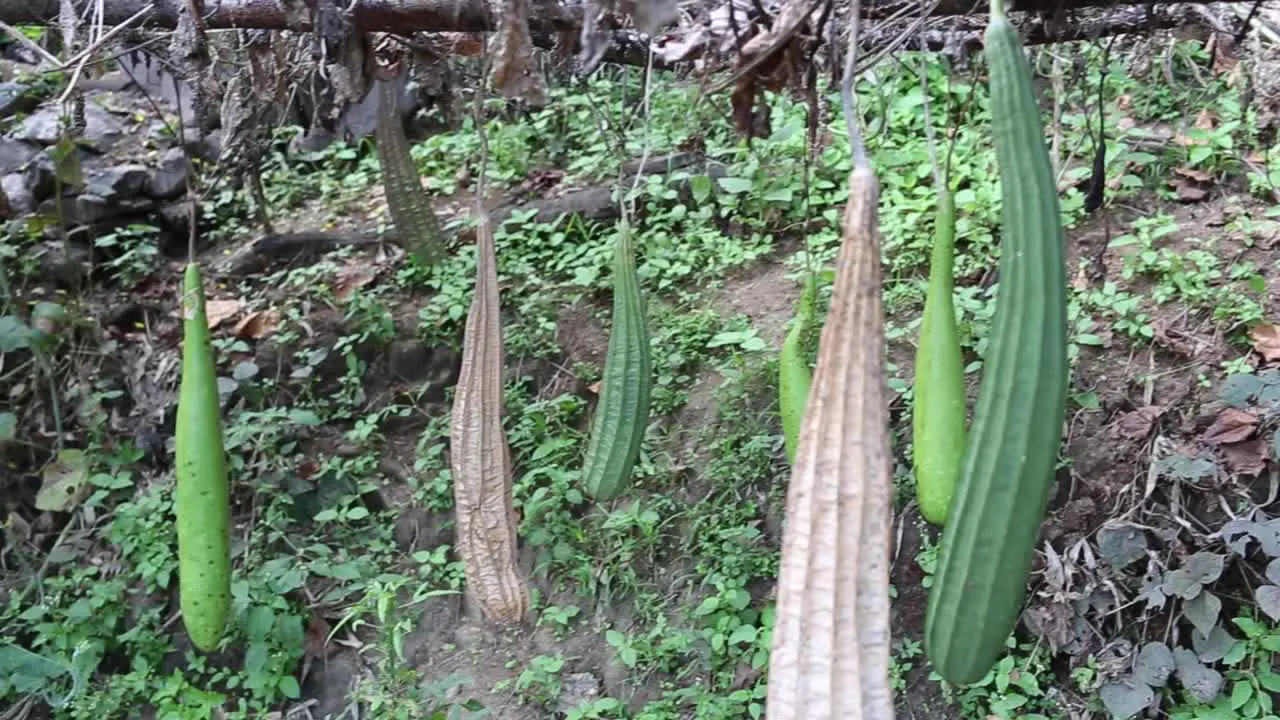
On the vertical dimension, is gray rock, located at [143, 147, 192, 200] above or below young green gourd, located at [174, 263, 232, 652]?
above

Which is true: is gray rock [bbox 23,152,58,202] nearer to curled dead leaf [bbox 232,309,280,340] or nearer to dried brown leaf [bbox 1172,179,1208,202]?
curled dead leaf [bbox 232,309,280,340]

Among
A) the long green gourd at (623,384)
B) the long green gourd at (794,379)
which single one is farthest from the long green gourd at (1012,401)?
the long green gourd at (623,384)

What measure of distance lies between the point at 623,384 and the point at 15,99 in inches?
76.2

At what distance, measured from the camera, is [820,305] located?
3.18m

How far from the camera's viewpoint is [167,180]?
13.6 feet

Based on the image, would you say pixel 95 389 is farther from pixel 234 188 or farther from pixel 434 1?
pixel 434 1

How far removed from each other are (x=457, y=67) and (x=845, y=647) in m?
1.69

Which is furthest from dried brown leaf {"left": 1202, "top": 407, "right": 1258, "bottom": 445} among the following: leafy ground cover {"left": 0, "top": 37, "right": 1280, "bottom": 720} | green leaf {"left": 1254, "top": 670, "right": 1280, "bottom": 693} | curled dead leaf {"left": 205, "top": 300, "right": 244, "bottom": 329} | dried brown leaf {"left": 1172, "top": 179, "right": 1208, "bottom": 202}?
curled dead leaf {"left": 205, "top": 300, "right": 244, "bottom": 329}

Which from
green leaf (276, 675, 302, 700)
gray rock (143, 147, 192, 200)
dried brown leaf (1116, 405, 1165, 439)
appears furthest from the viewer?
gray rock (143, 147, 192, 200)

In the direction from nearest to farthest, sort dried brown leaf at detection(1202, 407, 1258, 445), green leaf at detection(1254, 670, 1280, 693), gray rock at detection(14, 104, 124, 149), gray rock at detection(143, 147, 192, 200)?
green leaf at detection(1254, 670, 1280, 693) < dried brown leaf at detection(1202, 407, 1258, 445) < gray rock at detection(14, 104, 124, 149) < gray rock at detection(143, 147, 192, 200)

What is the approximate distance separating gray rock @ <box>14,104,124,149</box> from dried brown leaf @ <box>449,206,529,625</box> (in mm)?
2672

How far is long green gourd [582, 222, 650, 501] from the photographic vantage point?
5.08 feet

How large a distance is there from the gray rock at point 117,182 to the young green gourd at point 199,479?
2.85m

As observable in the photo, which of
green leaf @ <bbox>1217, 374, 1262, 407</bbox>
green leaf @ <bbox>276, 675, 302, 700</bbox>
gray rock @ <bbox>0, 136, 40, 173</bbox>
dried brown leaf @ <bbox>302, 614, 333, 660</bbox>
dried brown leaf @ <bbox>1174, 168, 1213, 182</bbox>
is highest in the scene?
gray rock @ <bbox>0, 136, 40, 173</bbox>
